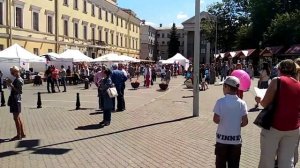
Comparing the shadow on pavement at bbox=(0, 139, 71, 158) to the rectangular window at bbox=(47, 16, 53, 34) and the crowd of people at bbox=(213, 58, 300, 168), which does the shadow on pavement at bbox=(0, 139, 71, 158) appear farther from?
the rectangular window at bbox=(47, 16, 53, 34)

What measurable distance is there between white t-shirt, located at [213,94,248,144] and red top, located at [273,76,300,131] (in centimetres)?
48

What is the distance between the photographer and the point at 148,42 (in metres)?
131

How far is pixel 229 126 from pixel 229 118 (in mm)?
106

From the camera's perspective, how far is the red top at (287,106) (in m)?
5.39

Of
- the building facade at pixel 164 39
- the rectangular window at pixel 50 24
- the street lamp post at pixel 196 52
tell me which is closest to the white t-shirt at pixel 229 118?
the street lamp post at pixel 196 52

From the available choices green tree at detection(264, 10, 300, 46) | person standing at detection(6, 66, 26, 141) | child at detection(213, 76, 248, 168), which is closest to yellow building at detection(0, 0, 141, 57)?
green tree at detection(264, 10, 300, 46)

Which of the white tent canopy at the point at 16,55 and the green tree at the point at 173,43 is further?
the green tree at the point at 173,43

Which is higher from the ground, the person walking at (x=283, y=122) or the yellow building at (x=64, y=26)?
the yellow building at (x=64, y=26)

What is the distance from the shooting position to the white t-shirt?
220 inches

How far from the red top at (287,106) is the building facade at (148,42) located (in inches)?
4397

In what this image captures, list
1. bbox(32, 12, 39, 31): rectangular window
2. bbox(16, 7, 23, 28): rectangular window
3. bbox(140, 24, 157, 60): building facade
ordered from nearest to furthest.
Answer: bbox(16, 7, 23, 28): rectangular window < bbox(32, 12, 39, 31): rectangular window < bbox(140, 24, 157, 60): building facade

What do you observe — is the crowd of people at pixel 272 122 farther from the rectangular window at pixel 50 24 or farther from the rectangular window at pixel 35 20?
the rectangular window at pixel 50 24

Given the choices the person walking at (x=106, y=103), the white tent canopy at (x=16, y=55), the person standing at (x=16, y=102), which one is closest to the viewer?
the person standing at (x=16, y=102)

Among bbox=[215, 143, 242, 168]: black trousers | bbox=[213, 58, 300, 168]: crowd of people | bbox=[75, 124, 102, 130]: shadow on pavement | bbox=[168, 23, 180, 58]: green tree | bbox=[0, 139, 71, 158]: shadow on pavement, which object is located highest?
bbox=[168, 23, 180, 58]: green tree
